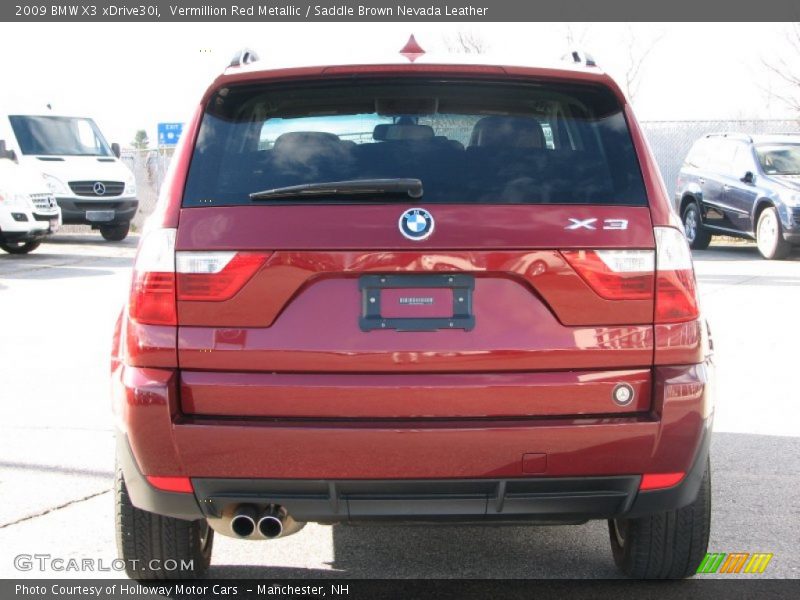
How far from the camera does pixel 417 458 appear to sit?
3.28 m

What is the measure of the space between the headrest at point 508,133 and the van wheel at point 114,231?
19510mm

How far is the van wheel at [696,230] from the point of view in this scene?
19.6 metres

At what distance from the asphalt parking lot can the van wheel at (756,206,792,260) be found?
22.7 feet

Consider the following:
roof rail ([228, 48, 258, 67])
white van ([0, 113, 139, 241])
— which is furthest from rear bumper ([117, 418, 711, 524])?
white van ([0, 113, 139, 241])

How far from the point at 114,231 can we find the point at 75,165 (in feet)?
5.83

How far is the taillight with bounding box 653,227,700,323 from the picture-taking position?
134 inches

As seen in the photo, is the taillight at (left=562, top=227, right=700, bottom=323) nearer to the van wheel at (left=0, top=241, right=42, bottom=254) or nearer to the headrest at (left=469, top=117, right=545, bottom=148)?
the headrest at (left=469, top=117, right=545, bottom=148)

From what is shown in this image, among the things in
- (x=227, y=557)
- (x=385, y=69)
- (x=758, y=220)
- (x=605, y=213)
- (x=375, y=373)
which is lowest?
(x=758, y=220)

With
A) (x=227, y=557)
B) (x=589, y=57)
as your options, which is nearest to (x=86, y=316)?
(x=227, y=557)

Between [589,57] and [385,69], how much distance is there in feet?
2.66

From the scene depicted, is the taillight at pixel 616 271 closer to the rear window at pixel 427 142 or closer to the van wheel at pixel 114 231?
the rear window at pixel 427 142

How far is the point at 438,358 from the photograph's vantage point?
3.30 metres

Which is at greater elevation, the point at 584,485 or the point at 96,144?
the point at 584,485

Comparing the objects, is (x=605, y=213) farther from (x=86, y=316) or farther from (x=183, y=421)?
(x=86, y=316)
